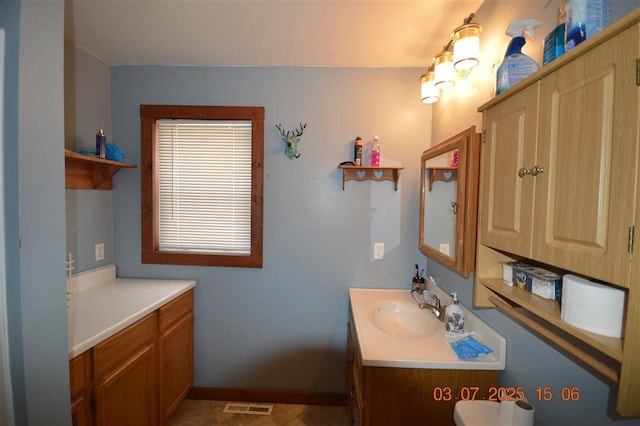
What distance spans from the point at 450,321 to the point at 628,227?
0.99m

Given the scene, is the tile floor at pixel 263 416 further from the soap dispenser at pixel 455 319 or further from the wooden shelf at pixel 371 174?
the wooden shelf at pixel 371 174

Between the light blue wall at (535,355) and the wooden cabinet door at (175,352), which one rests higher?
the light blue wall at (535,355)

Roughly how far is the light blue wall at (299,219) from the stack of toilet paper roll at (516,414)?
3.50 feet

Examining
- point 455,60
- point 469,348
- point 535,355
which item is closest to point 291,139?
point 455,60

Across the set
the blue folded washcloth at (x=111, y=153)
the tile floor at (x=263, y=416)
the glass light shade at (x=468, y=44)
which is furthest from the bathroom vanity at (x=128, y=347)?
the glass light shade at (x=468, y=44)

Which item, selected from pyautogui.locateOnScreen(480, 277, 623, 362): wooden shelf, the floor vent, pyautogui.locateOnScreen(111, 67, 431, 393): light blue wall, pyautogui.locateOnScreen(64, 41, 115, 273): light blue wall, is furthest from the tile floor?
pyautogui.locateOnScreen(480, 277, 623, 362): wooden shelf

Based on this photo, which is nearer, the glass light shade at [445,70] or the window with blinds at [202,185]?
the glass light shade at [445,70]

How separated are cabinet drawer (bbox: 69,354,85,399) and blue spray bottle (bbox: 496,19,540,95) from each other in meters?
1.96

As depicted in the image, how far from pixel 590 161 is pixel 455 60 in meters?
0.84

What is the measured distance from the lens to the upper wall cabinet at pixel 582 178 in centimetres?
50

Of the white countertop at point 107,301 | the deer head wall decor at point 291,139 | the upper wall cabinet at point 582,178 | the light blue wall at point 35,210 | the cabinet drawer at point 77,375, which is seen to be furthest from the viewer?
the deer head wall decor at point 291,139

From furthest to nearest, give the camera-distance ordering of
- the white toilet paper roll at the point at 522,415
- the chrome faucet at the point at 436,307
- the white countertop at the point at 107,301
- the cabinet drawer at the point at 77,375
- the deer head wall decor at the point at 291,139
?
the deer head wall decor at the point at 291,139
the chrome faucet at the point at 436,307
the white countertop at the point at 107,301
the cabinet drawer at the point at 77,375
the white toilet paper roll at the point at 522,415

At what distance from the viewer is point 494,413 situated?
932 millimetres

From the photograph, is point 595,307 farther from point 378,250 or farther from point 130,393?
point 130,393
